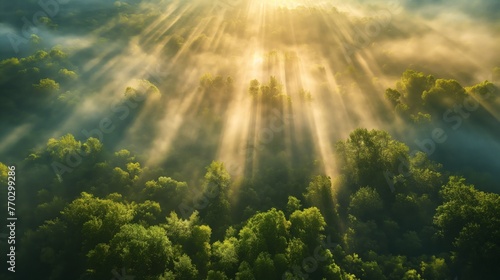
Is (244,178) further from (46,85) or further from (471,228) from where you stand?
(46,85)

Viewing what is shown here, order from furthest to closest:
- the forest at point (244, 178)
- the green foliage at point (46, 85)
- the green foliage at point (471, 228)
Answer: the green foliage at point (46, 85) < the green foliage at point (471, 228) < the forest at point (244, 178)

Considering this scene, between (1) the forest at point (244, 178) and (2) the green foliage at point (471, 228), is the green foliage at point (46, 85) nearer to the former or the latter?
(1) the forest at point (244, 178)

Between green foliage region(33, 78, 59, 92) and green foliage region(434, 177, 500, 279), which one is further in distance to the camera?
green foliage region(33, 78, 59, 92)

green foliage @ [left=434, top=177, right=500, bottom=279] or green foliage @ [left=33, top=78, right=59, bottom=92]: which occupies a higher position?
green foliage @ [left=33, top=78, right=59, bottom=92]

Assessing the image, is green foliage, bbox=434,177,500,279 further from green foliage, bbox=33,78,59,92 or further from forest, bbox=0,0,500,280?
green foliage, bbox=33,78,59,92

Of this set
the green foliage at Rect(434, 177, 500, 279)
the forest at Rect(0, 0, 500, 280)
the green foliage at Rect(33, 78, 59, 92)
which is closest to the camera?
the forest at Rect(0, 0, 500, 280)

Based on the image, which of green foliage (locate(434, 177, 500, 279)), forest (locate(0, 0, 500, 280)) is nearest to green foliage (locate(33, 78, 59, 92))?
forest (locate(0, 0, 500, 280))

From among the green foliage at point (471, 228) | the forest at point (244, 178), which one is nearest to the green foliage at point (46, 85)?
the forest at point (244, 178)

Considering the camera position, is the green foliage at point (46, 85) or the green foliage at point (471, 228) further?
the green foliage at point (46, 85)

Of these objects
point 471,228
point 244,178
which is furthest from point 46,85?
point 471,228
